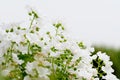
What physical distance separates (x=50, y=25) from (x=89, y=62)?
0.41m

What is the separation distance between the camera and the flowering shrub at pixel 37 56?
10.9 feet

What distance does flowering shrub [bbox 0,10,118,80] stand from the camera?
3334 millimetres

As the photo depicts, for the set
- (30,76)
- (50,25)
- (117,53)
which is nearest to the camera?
(30,76)

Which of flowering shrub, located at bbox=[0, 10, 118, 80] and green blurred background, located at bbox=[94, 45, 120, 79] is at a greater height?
green blurred background, located at bbox=[94, 45, 120, 79]

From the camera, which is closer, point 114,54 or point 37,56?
point 37,56

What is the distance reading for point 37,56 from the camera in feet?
11.0

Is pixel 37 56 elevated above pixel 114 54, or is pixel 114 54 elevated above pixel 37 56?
pixel 114 54

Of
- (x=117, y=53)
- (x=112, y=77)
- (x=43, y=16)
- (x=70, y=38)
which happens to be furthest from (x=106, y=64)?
(x=117, y=53)

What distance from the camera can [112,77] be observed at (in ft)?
12.2

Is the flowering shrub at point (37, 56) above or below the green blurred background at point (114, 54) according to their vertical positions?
below

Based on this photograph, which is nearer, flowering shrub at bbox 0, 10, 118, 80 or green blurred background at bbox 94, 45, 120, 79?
flowering shrub at bbox 0, 10, 118, 80

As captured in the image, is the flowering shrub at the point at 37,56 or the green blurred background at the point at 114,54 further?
the green blurred background at the point at 114,54

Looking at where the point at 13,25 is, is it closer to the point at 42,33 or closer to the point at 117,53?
the point at 42,33

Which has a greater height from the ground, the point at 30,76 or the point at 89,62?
the point at 89,62
